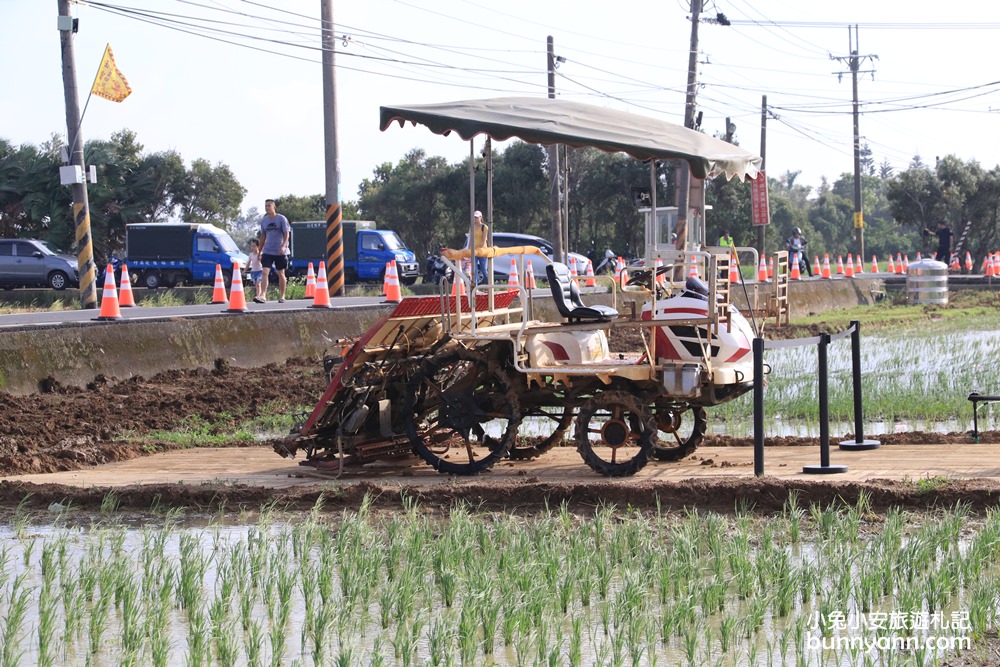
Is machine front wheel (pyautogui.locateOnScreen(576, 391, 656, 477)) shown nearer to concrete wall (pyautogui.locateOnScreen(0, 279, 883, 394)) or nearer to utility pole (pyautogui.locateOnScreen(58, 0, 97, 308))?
concrete wall (pyautogui.locateOnScreen(0, 279, 883, 394))

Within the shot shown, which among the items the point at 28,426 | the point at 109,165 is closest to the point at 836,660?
the point at 28,426

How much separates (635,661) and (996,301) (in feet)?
106

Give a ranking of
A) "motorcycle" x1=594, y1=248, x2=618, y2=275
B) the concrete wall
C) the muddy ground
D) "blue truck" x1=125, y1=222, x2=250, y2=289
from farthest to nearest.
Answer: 1. "blue truck" x1=125, y1=222, x2=250, y2=289
2. "motorcycle" x1=594, y1=248, x2=618, y2=275
3. the concrete wall
4. the muddy ground

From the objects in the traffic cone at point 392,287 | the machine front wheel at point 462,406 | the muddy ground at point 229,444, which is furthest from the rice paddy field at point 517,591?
the traffic cone at point 392,287

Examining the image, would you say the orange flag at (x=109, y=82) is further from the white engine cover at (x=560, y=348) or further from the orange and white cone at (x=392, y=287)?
the white engine cover at (x=560, y=348)

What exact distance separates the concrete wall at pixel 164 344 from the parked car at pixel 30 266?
57.1 ft

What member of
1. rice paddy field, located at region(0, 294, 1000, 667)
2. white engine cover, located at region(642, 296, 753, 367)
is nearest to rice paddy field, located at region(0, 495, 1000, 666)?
rice paddy field, located at region(0, 294, 1000, 667)

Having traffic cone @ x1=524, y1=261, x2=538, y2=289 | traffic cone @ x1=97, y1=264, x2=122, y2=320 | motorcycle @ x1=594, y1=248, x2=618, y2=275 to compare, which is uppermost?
motorcycle @ x1=594, y1=248, x2=618, y2=275

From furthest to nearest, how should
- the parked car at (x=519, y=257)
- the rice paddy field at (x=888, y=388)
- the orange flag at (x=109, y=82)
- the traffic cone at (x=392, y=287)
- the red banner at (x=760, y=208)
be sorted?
the parked car at (x=519, y=257)
the red banner at (x=760, y=208)
the traffic cone at (x=392, y=287)
the orange flag at (x=109, y=82)
the rice paddy field at (x=888, y=388)

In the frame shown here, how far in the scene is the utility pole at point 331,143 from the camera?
2564 cm

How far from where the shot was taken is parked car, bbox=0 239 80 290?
118 feet

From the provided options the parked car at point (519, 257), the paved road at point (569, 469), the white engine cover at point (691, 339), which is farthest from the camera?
the parked car at point (519, 257)

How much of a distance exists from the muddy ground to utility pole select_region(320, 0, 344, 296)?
8.19 metres

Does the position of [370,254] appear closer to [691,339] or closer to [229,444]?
[229,444]
